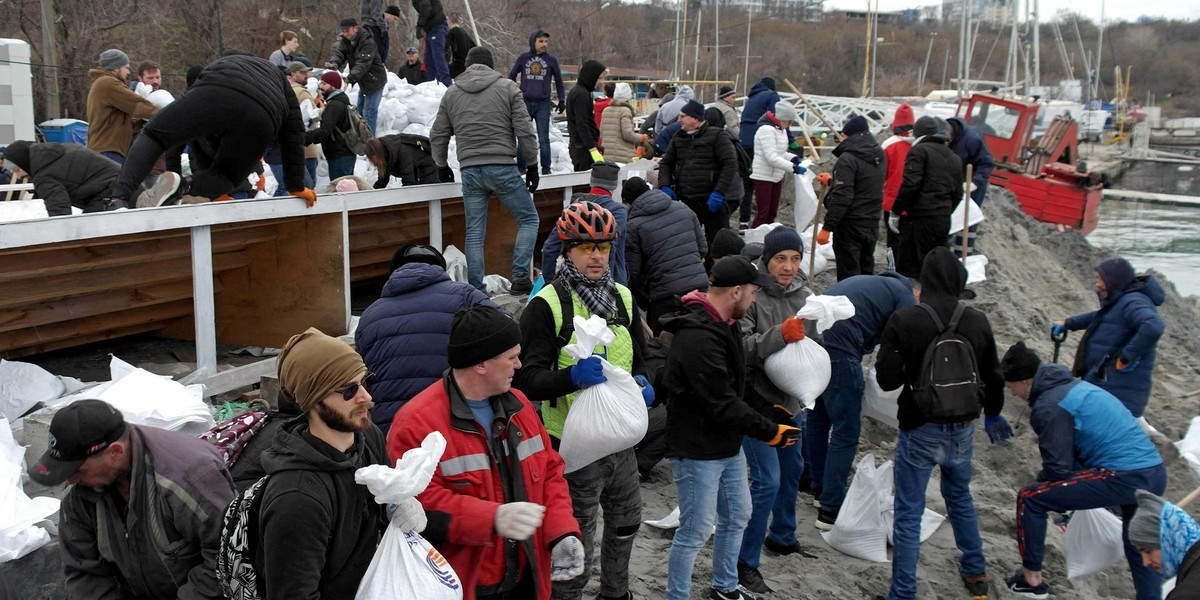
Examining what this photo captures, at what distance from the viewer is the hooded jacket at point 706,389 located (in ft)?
14.2

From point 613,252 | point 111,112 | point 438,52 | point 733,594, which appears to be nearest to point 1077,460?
point 733,594

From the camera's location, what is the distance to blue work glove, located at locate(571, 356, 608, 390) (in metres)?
3.76

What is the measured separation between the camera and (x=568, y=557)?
125 inches

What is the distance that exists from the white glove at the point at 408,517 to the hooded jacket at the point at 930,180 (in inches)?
280

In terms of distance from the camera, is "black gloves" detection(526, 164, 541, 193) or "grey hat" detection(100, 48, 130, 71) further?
"black gloves" detection(526, 164, 541, 193)

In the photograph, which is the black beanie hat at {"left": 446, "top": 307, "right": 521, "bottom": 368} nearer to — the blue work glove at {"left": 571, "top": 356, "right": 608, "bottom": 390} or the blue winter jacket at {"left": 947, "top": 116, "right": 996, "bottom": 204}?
the blue work glove at {"left": 571, "top": 356, "right": 608, "bottom": 390}

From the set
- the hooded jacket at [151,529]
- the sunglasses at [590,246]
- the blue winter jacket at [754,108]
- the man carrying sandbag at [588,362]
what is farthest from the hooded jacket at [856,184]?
the hooded jacket at [151,529]

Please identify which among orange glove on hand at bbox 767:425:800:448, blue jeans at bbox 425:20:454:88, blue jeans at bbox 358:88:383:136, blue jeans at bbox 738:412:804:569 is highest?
blue jeans at bbox 425:20:454:88

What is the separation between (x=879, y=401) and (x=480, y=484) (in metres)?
3.57

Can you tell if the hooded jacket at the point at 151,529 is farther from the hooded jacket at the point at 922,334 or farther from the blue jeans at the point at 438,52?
the blue jeans at the point at 438,52

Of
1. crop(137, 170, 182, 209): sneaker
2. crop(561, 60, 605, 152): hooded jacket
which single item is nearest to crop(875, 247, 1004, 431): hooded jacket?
crop(137, 170, 182, 209): sneaker

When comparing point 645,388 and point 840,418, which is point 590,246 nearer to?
point 645,388

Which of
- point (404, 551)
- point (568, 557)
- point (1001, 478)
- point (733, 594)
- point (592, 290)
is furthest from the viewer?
point (1001, 478)

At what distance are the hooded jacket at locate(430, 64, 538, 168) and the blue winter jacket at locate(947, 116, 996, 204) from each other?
5257mm
